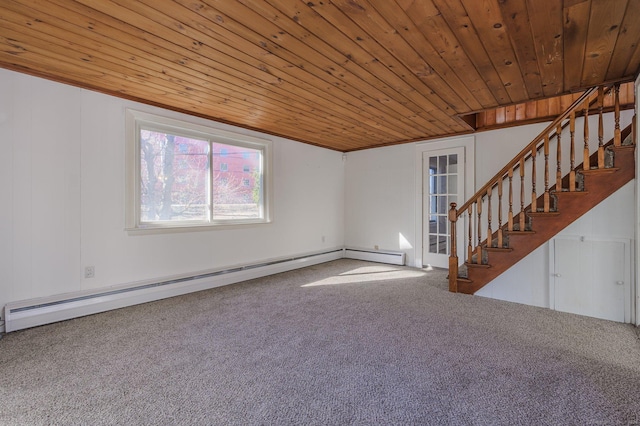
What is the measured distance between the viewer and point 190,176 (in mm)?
3963

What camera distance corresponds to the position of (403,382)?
6.17 feet

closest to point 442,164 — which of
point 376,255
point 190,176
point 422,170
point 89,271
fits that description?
point 422,170

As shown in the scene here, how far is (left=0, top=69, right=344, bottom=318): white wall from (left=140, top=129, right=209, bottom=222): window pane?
0.25 metres

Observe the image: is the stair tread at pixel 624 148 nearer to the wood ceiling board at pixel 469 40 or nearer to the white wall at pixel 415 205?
the white wall at pixel 415 205

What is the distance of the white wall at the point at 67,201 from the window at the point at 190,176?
0.43 ft

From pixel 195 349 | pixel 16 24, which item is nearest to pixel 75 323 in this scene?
pixel 195 349

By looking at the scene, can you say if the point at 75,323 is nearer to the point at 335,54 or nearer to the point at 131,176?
the point at 131,176

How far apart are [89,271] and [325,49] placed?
3202mm

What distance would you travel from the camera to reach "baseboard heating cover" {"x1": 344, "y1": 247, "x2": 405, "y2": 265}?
5.53 metres

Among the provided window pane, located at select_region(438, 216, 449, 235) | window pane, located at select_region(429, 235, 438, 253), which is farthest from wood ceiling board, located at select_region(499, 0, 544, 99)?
window pane, located at select_region(429, 235, 438, 253)

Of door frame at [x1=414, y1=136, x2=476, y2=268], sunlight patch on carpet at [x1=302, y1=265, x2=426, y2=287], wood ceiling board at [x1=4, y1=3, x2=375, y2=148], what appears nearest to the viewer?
wood ceiling board at [x1=4, y1=3, x2=375, y2=148]

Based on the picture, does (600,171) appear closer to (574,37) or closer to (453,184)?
(574,37)

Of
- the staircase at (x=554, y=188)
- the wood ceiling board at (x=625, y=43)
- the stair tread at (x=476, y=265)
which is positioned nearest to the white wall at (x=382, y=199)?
the staircase at (x=554, y=188)

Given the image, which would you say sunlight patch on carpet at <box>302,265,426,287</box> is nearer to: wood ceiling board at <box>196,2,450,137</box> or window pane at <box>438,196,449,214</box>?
window pane at <box>438,196,449,214</box>
